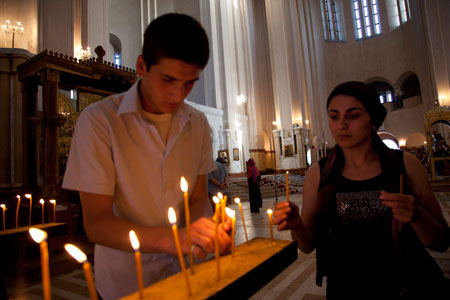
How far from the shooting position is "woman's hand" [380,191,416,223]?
48.8 inches

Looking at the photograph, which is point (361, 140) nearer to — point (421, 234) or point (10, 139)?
point (421, 234)

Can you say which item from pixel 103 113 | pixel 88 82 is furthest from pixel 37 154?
pixel 103 113

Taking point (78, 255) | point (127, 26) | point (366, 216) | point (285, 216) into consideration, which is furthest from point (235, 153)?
point (78, 255)

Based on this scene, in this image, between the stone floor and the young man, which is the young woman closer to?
the young man

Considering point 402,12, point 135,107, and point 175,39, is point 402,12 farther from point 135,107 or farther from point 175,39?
point 135,107

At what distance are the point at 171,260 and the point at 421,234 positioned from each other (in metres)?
1.27

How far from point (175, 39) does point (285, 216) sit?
95 cm

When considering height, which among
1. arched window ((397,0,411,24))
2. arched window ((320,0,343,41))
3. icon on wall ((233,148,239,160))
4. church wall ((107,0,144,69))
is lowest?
icon on wall ((233,148,239,160))

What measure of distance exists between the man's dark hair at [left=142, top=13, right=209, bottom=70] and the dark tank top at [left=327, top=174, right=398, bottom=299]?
44.9 inches

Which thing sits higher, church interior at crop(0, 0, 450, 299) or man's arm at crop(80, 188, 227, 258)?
church interior at crop(0, 0, 450, 299)

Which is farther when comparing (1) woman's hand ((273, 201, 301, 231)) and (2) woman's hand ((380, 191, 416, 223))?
(1) woman's hand ((273, 201, 301, 231))

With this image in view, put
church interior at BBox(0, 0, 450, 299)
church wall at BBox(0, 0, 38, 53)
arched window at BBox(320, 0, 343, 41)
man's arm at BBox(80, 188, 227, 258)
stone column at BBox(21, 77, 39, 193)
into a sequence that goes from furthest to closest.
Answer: arched window at BBox(320, 0, 343, 41) < church wall at BBox(0, 0, 38, 53) < stone column at BBox(21, 77, 39, 193) < church interior at BBox(0, 0, 450, 299) < man's arm at BBox(80, 188, 227, 258)

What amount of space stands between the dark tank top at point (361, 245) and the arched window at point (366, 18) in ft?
117

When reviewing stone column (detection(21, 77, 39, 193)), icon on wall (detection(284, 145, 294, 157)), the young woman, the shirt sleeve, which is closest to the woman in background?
stone column (detection(21, 77, 39, 193))
